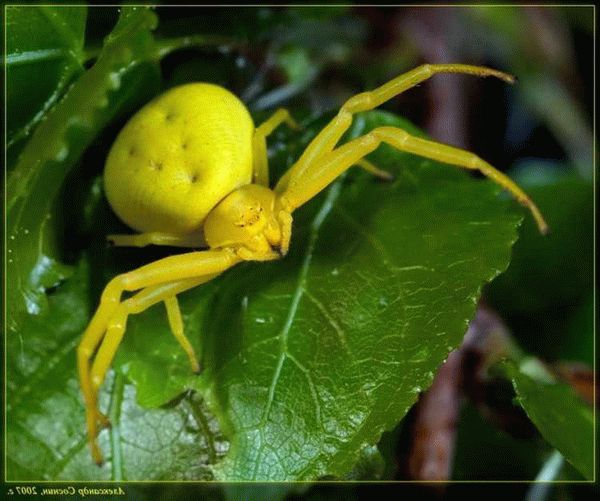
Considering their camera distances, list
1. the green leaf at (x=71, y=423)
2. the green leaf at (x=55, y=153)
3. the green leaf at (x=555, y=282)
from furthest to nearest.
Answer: the green leaf at (x=555, y=282) → the green leaf at (x=71, y=423) → the green leaf at (x=55, y=153)

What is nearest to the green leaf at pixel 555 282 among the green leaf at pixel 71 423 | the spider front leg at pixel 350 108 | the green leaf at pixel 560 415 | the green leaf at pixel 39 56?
the green leaf at pixel 560 415

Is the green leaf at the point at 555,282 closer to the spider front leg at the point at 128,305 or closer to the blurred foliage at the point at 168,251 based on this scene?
the blurred foliage at the point at 168,251

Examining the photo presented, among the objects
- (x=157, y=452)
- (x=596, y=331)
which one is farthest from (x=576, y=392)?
(x=157, y=452)

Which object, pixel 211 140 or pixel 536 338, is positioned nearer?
pixel 211 140

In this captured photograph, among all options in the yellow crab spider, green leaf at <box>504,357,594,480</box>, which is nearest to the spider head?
the yellow crab spider

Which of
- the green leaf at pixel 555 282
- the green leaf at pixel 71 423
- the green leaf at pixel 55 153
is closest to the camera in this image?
the green leaf at pixel 55 153

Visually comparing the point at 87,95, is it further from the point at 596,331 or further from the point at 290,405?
the point at 596,331

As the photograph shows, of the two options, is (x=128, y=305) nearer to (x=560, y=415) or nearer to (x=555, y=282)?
(x=560, y=415)

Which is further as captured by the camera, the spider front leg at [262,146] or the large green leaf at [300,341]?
the spider front leg at [262,146]
